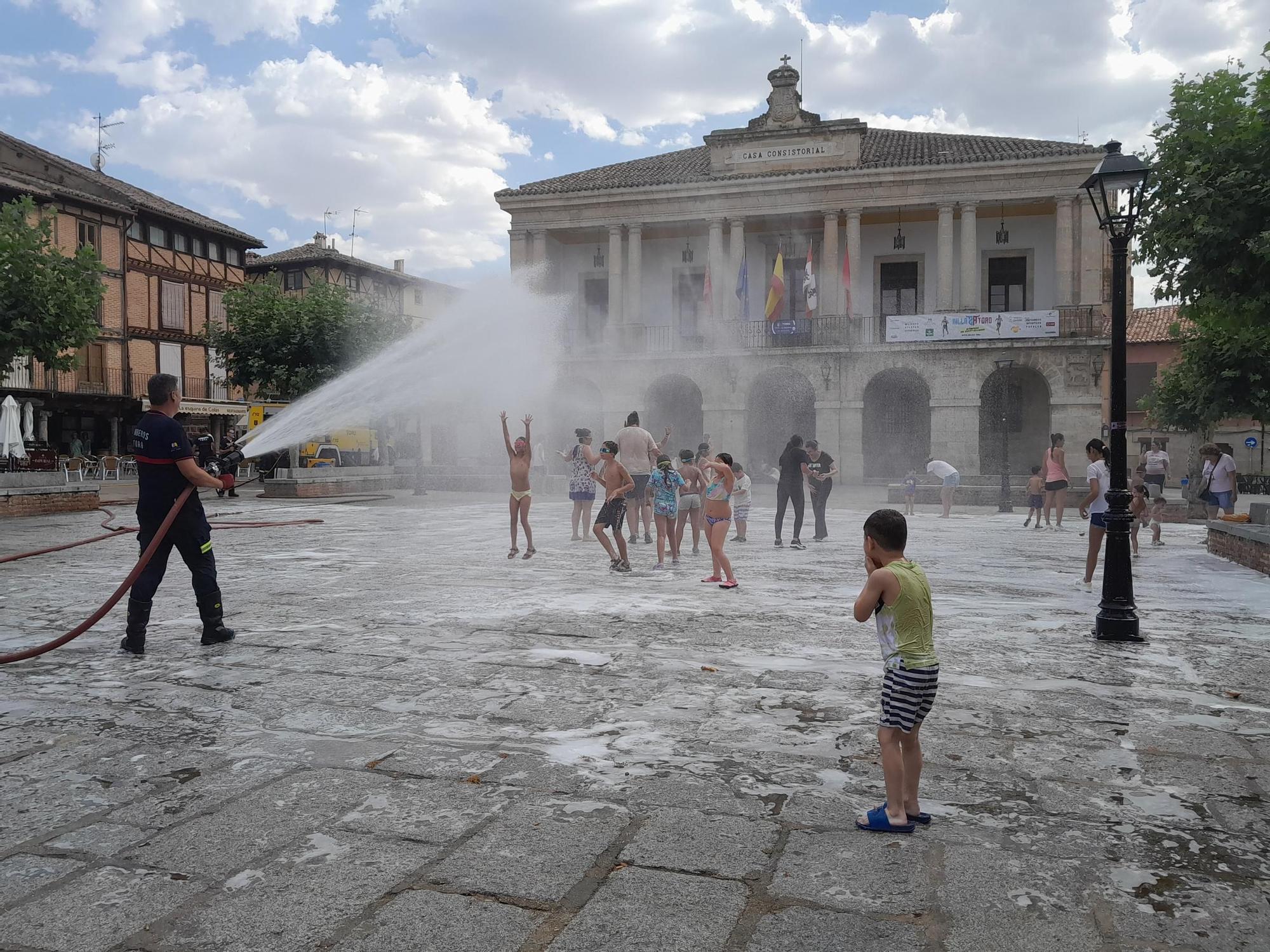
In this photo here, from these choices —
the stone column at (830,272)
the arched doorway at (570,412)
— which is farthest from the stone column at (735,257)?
the arched doorway at (570,412)

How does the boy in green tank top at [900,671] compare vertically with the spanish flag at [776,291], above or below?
below

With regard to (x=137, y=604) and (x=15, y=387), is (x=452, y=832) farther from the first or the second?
(x=15, y=387)

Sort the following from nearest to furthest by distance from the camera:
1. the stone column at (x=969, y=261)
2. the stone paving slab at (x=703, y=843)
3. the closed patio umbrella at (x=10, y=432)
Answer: the stone paving slab at (x=703, y=843) < the closed patio umbrella at (x=10, y=432) < the stone column at (x=969, y=261)

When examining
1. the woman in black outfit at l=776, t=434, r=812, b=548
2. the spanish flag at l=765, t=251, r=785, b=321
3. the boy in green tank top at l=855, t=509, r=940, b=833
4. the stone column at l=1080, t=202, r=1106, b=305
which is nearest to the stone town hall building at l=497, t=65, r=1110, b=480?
the stone column at l=1080, t=202, r=1106, b=305

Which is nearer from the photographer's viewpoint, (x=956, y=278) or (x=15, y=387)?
(x=956, y=278)

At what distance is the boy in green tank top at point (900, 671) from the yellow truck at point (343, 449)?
27.6 meters

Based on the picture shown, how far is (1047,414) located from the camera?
29.8 m

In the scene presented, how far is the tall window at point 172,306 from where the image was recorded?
131 feet

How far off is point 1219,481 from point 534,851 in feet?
41.8

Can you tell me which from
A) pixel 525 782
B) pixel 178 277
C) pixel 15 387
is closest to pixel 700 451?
pixel 525 782

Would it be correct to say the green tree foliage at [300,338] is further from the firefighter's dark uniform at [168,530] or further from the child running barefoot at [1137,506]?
the firefighter's dark uniform at [168,530]

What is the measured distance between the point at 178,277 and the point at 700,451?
35.7 meters

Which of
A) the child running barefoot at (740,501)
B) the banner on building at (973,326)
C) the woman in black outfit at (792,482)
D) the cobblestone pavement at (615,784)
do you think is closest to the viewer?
the cobblestone pavement at (615,784)

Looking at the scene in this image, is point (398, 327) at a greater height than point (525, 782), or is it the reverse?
point (398, 327)
